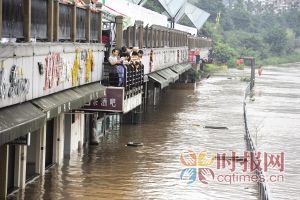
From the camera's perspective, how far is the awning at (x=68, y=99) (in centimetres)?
1523

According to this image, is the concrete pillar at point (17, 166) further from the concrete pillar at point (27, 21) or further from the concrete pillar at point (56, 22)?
the concrete pillar at point (27, 21)

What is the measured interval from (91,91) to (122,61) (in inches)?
105

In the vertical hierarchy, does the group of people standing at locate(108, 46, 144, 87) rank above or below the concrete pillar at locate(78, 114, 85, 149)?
above

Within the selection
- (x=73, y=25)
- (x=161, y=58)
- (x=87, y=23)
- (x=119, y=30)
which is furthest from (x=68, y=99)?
(x=161, y=58)

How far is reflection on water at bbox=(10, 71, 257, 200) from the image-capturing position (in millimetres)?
17250

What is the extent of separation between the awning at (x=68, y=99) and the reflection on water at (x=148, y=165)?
2.05 meters

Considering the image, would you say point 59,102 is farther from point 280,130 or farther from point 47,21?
point 280,130

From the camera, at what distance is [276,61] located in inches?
6009

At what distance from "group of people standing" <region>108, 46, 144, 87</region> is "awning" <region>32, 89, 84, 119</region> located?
3444mm

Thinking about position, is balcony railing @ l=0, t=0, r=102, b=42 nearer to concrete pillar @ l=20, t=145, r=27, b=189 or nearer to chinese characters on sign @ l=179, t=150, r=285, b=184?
concrete pillar @ l=20, t=145, r=27, b=189

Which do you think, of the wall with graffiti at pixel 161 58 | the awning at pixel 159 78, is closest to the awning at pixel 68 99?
the wall with graffiti at pixel 161 58

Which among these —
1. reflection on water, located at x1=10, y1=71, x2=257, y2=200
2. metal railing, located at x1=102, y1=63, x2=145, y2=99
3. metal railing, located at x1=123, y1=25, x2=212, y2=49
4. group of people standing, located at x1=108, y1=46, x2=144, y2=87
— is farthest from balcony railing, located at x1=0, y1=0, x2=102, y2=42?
metal railing, located at x1=123, y1=25, x2=212, y2=49

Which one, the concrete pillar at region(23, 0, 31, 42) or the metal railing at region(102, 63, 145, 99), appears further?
the metal railing at region(102, 63, 145, 99)

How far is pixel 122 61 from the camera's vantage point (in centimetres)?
2239
